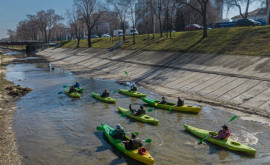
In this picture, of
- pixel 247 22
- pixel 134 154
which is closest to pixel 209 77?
pixel 134 154

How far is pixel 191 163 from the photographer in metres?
9.84

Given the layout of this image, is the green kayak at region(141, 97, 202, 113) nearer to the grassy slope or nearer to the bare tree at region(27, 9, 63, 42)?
the grassy slope

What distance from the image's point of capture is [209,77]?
2184 centimetres

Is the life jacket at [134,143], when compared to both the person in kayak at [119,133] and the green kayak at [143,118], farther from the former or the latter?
the green kayak at [143,118]

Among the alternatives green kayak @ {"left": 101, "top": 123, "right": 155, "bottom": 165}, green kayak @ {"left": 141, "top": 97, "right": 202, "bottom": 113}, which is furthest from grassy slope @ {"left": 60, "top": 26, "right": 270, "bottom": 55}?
green kayak @ {"left": 101, "top": 123, "right": 155, "bottom": 165}

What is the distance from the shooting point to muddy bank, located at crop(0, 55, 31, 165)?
400 inches

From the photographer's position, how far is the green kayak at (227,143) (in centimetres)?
1050

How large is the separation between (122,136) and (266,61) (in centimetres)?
1638

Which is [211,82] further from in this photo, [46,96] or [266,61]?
[46,96]

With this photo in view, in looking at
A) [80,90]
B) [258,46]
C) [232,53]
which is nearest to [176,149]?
[80,90]

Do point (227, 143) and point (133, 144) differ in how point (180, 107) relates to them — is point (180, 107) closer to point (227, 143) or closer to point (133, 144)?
point (227, 143)

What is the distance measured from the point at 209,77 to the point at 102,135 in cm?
1316

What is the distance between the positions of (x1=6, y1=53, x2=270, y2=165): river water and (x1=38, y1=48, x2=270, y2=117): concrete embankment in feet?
7.54

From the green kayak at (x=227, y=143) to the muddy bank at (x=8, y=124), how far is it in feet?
28.8
